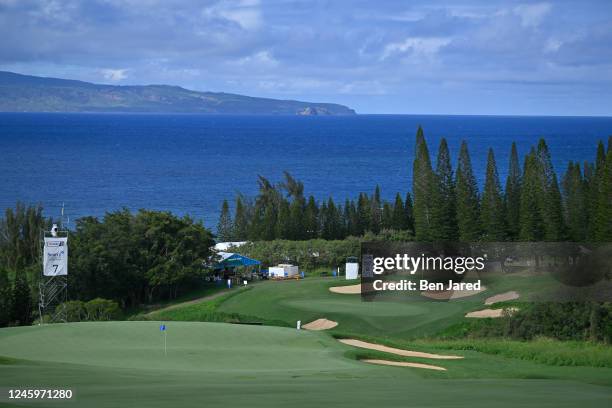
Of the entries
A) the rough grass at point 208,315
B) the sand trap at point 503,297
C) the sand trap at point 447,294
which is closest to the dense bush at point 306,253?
the rough grass at point 208,315

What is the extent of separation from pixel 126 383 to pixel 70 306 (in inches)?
702

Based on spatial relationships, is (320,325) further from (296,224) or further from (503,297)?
(296,224)

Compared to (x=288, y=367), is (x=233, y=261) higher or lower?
higher

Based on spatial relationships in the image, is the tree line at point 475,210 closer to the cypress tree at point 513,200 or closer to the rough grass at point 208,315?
the cypress tree at point 513,200

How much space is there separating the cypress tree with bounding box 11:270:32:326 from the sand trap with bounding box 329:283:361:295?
12170 millimetres

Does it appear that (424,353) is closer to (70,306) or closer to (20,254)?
(70,306)

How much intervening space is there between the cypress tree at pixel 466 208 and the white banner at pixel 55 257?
25934mm

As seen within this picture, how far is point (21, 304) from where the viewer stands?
33.3 metres

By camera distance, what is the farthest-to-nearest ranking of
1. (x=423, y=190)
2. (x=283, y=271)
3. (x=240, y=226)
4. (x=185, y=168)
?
(x=185, y=168)
(x=240, y=226)
(x=423, y=190)
(x=283, y=271)

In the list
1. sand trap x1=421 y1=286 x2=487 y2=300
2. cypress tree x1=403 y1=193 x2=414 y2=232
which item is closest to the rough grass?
sand trap x1=421 y1=286 x2=487 y2=300

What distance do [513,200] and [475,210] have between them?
270 cm

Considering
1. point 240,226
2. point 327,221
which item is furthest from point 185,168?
point 327,221

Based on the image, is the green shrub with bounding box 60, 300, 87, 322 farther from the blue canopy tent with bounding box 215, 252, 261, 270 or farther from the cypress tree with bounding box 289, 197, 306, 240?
the cypress tree with bounding box 289, 197, 306, 240

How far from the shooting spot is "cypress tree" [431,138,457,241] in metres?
49.9
